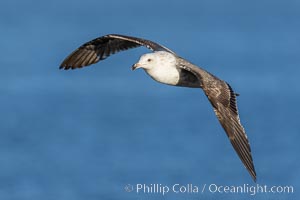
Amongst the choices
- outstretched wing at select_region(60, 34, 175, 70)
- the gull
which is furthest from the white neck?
outstretched wing at select_region(60, 34, 175, 70)

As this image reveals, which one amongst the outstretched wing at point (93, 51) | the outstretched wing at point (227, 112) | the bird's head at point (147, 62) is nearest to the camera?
the outstretched wing at point (227, 112)

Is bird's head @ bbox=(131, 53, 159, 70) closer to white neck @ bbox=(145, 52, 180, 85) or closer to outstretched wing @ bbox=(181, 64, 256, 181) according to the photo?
white neck @ bbox=(145, 52, 180, 85)

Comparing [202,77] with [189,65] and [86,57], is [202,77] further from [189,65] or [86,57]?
[86,57]

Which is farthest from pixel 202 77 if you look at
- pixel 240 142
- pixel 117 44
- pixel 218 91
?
pixel 117 44

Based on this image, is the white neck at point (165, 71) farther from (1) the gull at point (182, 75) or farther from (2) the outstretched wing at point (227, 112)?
(2) the outstretched wing at point (227, 112)

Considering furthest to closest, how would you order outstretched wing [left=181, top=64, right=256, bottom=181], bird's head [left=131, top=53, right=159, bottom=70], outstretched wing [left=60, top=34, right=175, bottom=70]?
1. outstretched wing [left=60, top=34, right=175, bottom=70]
2. bird's head [left=131, top=53, right=159, bottom=70]
3. outstretched wing [left=181, top=64, right=256, bottom=181]

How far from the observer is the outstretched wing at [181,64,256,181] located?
929 cm

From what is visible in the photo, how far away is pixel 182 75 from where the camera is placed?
10.3 metres

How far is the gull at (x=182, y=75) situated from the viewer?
9383 mm

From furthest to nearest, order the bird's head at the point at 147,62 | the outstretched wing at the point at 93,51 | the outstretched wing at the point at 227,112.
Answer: the outstretched wing at the point at 93,51 → the bird's head at the point at 147,62 → the outstretched wing at the point at 227,112

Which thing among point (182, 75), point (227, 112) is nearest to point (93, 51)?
point (182, 75)

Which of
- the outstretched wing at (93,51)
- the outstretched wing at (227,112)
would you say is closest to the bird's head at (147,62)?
the outstretched wing at (227,112)

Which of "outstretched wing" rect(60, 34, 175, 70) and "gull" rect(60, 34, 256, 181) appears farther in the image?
"outstretched wing" rect(60, 34, 175, 70)

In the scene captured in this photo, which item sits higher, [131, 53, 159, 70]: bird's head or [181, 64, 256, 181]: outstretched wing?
[131, 53, 159, 70]: bird's head
